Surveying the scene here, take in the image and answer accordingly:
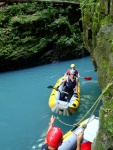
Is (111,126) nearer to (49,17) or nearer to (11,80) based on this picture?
(11,80)

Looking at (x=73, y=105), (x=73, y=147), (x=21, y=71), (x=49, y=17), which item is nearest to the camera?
(x=73, y=147)

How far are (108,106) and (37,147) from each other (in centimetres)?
343

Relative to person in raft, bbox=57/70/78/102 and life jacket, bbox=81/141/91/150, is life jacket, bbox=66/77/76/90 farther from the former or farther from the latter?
life jacket, bbox=81/141/91/150

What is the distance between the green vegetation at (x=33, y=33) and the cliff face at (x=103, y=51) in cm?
642

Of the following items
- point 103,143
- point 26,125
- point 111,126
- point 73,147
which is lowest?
point 26,125

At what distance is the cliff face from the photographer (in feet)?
11.1

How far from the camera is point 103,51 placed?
6.15 metres

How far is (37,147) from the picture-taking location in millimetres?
6504

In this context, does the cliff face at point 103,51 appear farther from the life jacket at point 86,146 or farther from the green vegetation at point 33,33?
the green vegetation at point 33,33

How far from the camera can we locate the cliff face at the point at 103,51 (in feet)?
11.1

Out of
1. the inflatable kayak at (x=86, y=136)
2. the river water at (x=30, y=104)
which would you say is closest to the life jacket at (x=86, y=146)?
the inflatable kayak at (x=86, y=136)

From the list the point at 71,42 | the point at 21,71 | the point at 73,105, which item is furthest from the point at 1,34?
the point at 73,105

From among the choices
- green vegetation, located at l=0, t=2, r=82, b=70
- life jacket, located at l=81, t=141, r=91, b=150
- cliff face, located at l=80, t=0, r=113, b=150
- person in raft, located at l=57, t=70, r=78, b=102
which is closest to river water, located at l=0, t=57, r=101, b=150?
person in raft, located at l=57, t=70, r=78, b=102

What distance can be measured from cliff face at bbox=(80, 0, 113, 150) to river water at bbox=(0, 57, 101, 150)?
2.08 meters
